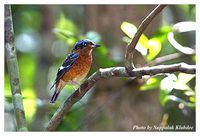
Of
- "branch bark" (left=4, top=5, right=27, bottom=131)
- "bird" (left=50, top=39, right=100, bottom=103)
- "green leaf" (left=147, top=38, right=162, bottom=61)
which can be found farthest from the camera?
"bird" (left=50, top=39, right=100, bottom=103)

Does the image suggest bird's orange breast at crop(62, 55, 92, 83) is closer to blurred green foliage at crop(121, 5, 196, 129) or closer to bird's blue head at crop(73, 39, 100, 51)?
bird's blue head at crop(73, 39, 100, 51)

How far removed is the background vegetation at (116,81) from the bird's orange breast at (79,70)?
24 centimetres

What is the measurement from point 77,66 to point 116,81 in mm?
775

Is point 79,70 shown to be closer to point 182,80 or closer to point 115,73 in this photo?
point 182,80

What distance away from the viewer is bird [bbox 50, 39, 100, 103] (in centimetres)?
287

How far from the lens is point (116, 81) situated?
3.66 m

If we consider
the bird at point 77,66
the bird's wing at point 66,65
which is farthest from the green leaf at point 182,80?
the bird's wing at point 66,65

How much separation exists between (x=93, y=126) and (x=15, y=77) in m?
1.44

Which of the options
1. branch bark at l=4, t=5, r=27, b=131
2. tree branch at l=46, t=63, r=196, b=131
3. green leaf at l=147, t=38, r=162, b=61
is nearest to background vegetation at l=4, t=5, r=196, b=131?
green leaf at l=147, t=38, r=162, b=61

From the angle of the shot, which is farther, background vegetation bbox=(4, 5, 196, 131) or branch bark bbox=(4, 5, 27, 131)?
background vegetation bbox=(4, 5, 196, 131)

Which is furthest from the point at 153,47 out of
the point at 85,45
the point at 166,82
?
the point at 85,45

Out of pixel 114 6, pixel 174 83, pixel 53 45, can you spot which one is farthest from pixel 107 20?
pixel 174 83

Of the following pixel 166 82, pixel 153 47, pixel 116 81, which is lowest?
pixel 116 81

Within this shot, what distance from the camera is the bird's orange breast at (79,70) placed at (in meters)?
2.88
